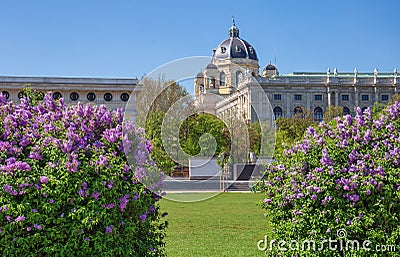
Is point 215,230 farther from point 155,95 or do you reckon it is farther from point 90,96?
point 90,96

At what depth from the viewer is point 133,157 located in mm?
7270

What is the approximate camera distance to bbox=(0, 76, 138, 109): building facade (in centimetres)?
7175

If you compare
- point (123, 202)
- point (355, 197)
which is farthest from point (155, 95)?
point (355, 197)

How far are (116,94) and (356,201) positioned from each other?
2676 inches

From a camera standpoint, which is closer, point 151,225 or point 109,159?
point 109,159

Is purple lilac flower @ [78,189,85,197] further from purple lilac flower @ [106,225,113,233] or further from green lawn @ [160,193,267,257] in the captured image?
green lawn @ [160,193,267,257]

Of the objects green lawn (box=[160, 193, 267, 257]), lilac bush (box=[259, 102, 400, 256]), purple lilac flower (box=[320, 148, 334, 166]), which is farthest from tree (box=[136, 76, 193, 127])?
green lawn (box=[160, 193, 267, 257])

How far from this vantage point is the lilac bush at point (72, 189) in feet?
21.5

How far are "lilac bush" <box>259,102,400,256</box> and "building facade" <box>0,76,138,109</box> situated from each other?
64.6 metres

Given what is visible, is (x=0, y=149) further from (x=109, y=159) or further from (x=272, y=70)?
(x=272, y=70)

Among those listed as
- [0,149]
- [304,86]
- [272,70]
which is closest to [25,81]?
[304,86]

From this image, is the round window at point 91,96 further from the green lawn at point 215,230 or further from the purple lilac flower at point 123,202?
the purple lilac flower at point 123,202

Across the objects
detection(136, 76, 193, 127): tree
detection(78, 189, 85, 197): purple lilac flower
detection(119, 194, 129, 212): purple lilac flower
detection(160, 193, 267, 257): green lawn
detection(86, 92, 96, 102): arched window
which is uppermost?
detection(86, 92, 96, 102): arched window

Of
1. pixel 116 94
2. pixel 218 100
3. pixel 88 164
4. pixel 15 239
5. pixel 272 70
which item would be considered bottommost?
pixel 15 239
